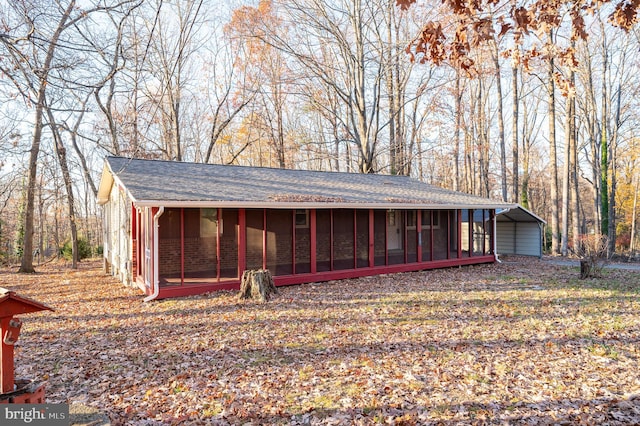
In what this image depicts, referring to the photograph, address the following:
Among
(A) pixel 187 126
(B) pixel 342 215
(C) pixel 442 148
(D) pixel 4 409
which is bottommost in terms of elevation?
(D) pixel 4 409

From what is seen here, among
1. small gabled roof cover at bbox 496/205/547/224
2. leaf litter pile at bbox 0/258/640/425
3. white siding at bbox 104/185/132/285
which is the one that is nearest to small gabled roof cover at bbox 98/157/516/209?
white siding at bbox 104/185/132/285

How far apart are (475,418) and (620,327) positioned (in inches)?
180

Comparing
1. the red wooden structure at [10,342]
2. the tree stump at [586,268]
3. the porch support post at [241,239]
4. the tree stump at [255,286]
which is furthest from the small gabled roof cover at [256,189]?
the red wooden structure at [10,342]

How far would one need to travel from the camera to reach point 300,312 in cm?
797

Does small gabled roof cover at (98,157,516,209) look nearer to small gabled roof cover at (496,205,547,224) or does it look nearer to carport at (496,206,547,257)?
small gabled roof cover at (496,205,547,224)

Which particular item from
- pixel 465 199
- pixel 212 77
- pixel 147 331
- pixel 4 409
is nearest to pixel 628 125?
pixel 465 199

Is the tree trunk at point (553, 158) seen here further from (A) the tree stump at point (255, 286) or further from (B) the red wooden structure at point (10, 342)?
(B) the red wooden structure at point (10, 342)

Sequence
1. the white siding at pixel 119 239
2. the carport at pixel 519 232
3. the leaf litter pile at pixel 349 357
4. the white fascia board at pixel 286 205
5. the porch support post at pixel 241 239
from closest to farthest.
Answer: the leaf litter pile at pixel 349 357
the white fascia board at pixel 286 205
the porch support post at pixel 241 239
the white siding at pixel 119 239
the carport at pixel 519 232

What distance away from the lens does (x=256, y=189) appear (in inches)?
468

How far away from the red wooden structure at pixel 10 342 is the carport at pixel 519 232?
55.1 ft

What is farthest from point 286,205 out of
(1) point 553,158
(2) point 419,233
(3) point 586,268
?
(1) point 553,158

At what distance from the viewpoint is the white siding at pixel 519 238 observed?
58.0 feet

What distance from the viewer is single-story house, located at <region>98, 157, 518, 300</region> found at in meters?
10.1

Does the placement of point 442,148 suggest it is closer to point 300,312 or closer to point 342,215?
point 342,215
